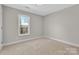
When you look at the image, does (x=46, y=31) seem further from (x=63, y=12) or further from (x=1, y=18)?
(x=1, y=18)

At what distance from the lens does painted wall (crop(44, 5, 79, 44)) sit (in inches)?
79.0

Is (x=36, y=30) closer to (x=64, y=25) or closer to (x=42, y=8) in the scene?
(x=42, y=8)

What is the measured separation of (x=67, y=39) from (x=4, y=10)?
192 cm

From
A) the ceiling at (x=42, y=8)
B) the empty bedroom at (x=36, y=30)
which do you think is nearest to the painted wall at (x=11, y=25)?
the empty bedroom at (x=36, y=30)

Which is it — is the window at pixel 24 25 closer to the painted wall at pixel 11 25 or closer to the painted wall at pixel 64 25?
the painted wall at pixel 11 25

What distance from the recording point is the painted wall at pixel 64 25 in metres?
2.01

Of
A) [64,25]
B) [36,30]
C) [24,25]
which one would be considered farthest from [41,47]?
[64,25]

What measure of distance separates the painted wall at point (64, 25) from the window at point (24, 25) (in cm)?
46

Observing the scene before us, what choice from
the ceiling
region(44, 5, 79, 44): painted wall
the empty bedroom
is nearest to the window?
the empty bedroom

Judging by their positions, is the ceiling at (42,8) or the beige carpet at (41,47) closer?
the ceiling at (42,8)

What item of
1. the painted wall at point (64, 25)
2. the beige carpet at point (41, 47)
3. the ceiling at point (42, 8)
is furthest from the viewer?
the painted wall at point (64, 25)

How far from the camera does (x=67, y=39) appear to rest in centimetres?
228

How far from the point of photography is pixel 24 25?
1.83 m

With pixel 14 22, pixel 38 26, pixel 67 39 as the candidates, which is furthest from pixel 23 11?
pixel 67 39
